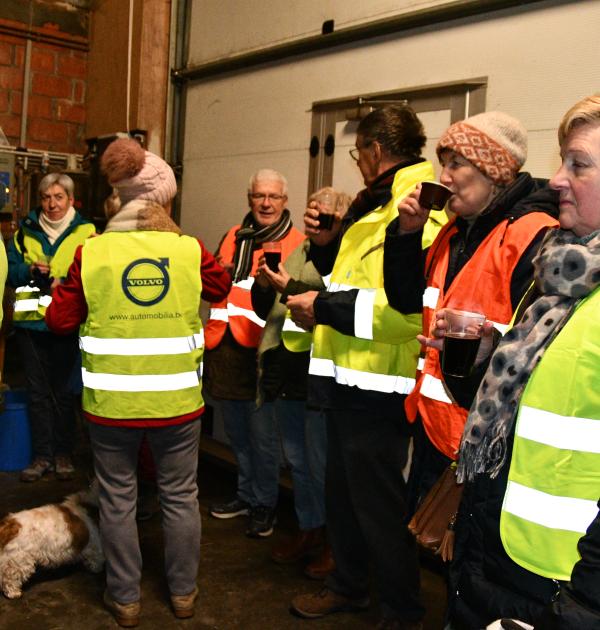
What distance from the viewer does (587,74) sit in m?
2.90

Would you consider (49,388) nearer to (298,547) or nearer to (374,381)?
(298,547)

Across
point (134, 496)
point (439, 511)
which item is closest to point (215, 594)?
point (134, 496)

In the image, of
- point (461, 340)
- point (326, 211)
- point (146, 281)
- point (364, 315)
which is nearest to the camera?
point (461, 340)

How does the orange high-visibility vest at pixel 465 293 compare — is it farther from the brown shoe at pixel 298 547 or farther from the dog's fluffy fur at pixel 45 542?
the dog's fluffy fur at pixel 45 542

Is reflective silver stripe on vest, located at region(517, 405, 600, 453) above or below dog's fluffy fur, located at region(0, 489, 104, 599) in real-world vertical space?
above

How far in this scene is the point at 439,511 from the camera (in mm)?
1957

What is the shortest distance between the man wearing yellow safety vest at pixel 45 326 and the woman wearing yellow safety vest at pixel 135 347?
64.4 inches

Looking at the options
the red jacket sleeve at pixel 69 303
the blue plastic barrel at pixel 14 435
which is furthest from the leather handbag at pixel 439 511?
the blue plastic barrel at pixel 14 435

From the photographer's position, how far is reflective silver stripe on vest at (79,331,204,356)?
9.25ft

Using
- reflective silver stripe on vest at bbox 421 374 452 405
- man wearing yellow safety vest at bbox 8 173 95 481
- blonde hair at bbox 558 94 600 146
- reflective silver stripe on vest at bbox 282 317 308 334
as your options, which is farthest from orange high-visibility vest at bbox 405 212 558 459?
man wearing yellow safety vest at bbox 8 173 95 481

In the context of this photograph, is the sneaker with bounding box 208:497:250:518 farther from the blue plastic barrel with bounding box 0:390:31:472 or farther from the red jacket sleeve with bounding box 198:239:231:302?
the red jacket sleeve with bounding box 198:239:231:302

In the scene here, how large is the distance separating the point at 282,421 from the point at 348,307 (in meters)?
1.16

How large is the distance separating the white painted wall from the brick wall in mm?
1528

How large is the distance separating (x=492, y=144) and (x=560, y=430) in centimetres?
103
